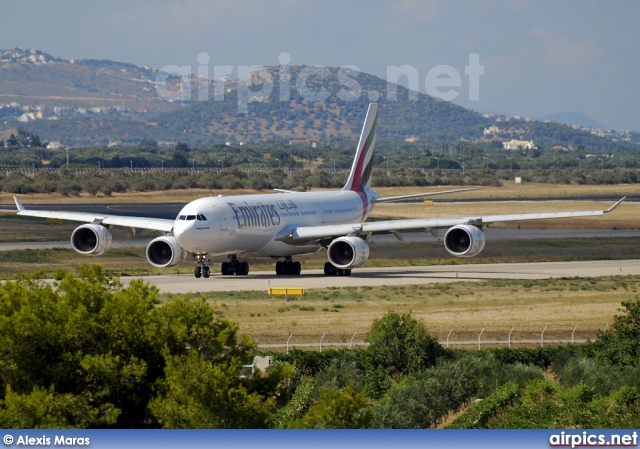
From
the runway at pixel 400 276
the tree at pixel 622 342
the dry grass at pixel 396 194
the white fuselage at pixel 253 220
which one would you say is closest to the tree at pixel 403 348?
the tree at pixel 622 342

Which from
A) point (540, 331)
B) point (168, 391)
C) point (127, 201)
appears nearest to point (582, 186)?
point (127, 201)

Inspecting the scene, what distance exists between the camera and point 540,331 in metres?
39.7

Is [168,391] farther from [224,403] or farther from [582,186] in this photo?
[582,186]

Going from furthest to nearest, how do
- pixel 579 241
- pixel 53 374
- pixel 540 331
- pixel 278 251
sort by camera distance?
1. pixel 579 241
2. pixel 278 251
3. pixel 540 331
4. pixel 53 374

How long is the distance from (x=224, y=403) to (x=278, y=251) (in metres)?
39.9

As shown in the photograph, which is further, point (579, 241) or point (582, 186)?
point (582, 186)

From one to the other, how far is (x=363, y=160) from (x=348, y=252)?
49.0ft

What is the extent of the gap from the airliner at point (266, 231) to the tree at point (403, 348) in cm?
1880

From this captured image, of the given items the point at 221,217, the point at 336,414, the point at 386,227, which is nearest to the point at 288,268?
the point at 386,227

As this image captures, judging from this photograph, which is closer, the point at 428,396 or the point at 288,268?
the point at 428,396

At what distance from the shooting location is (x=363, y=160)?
226 feet

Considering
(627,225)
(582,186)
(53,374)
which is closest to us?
(53,374)

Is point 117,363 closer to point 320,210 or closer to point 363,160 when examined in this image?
point 320,210

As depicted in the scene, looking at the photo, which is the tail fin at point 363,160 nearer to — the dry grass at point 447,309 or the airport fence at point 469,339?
the dry grass at point 447,309
